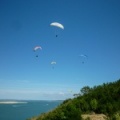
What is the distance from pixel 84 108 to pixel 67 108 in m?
1.61

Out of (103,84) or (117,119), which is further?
(103,84)

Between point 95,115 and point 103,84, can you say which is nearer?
point 95,115

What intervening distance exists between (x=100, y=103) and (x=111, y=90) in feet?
8.15

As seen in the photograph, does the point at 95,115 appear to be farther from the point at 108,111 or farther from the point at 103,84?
the point at 103,84

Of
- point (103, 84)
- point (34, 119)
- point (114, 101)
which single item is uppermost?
point (103, 84)

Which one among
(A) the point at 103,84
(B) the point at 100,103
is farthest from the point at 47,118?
(A) the point at 103,84

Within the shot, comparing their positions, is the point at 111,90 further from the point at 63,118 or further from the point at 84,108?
the point at 63,118

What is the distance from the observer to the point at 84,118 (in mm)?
21766

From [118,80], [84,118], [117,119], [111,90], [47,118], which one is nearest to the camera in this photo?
[117,119]

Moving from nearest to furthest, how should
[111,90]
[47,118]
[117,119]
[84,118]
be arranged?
[117,119]
[84,118]
[47,118]
[111,90]

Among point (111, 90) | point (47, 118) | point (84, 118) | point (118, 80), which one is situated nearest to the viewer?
point (84, 118)

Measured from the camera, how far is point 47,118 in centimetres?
2323

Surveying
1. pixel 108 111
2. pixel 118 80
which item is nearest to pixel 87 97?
pixel 108 111

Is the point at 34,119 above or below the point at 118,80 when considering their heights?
below
